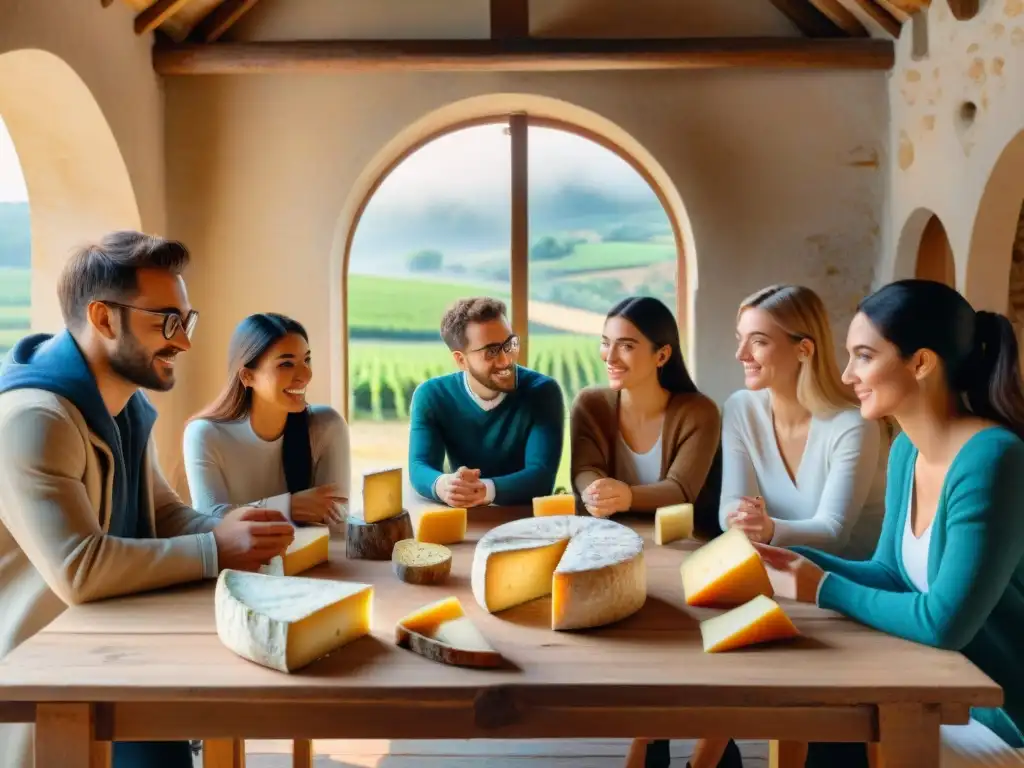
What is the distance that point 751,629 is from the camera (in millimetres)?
1401

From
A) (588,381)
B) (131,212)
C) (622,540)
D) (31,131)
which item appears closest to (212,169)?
(131,212)

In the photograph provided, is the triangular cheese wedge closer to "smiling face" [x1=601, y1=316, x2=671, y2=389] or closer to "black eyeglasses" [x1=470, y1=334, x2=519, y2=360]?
"smiling face" [x1=601, y1=316, x2=671, y2=389]

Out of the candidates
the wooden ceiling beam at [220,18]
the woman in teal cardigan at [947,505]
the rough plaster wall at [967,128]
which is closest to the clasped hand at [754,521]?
the woman in teal cardigan at [947,505]

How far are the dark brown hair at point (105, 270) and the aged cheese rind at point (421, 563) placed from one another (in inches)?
31.2

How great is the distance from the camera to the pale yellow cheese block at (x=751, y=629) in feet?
4.58

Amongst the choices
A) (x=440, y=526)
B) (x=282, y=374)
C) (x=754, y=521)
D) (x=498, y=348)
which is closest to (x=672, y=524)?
(x=754, y=521)

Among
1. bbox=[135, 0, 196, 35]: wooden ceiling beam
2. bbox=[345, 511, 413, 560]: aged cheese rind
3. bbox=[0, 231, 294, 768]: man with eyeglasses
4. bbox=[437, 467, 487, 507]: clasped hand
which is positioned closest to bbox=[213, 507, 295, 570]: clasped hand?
bbox=[0, 231, 294, 768]: man with eyeglasses

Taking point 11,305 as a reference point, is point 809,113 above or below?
above

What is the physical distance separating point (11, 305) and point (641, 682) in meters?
4.02

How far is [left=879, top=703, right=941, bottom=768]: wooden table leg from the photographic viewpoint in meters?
1.26

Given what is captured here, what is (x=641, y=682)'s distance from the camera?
4.15 ft

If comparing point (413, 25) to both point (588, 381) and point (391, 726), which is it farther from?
point (391, 726)

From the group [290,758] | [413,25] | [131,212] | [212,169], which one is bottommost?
[290,758]

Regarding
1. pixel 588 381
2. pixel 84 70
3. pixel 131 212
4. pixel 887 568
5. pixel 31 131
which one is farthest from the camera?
pixel 588 381
